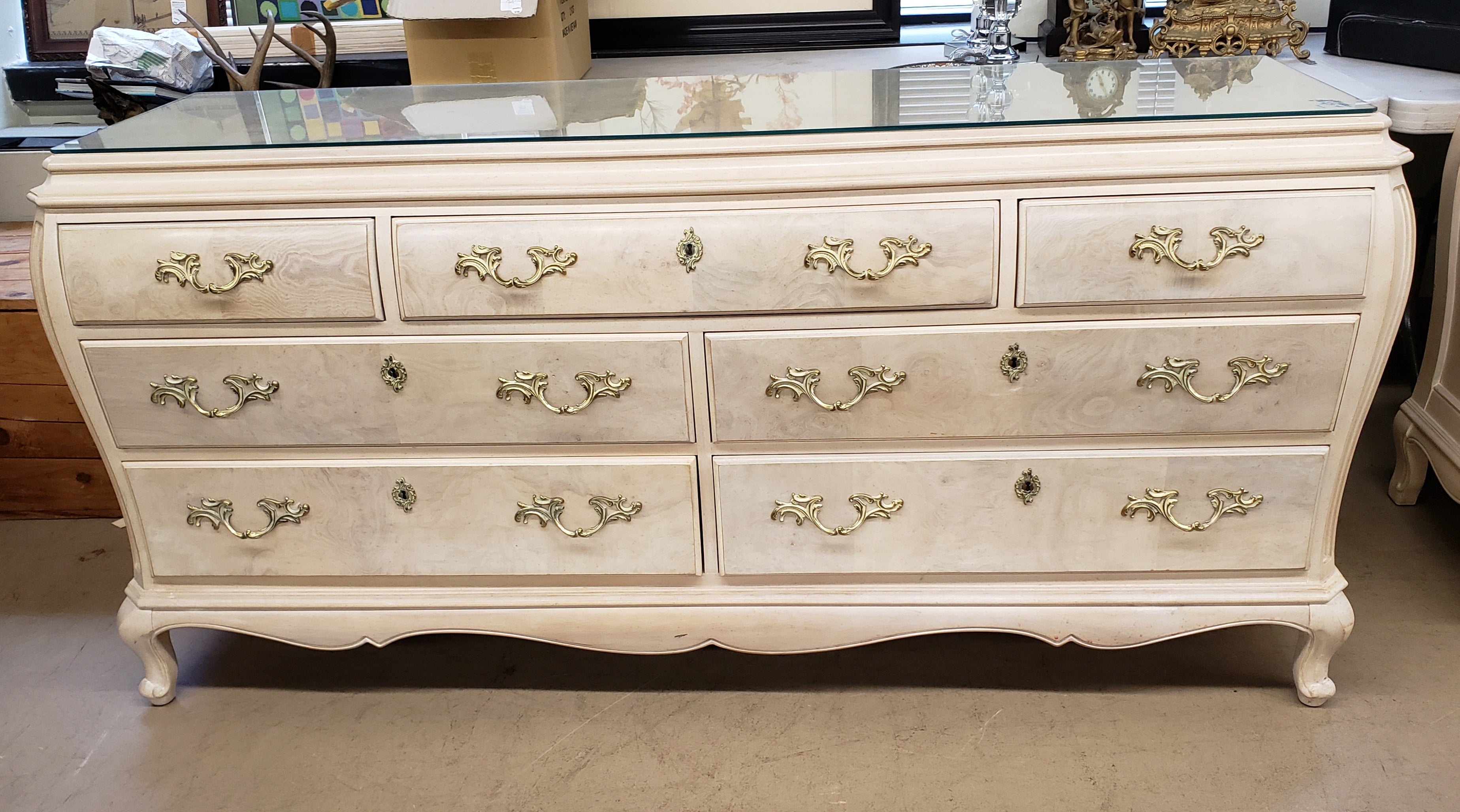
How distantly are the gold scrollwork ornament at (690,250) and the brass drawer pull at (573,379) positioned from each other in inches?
7.2

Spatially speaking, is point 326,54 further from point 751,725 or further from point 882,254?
Answer: point 751,725

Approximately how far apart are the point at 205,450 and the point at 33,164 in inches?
59.5

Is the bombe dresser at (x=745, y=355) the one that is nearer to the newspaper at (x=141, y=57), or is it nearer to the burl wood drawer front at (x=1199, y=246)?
the burl wood drawer front at (x=1199, y=246)

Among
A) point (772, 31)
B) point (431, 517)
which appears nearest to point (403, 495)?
point (431, 517)

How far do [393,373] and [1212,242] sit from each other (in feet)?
3.53

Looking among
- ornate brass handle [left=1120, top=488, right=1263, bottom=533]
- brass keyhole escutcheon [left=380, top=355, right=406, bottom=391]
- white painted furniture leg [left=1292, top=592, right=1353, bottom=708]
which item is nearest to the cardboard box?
brass keyhole escutcheon [left=380, top=355, right=406, bottom=391]

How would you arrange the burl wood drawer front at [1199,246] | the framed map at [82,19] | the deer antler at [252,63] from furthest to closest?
the framed map at [82,19], the deer antler at [252,63], the burl wood drawer front at [1199,246]

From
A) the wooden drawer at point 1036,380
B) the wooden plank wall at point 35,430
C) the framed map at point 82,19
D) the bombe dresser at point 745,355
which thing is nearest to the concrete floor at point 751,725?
the bombe dresser at point 745,355

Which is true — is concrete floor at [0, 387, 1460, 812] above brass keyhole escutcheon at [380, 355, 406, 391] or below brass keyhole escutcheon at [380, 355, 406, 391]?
below

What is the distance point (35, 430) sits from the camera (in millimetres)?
2189

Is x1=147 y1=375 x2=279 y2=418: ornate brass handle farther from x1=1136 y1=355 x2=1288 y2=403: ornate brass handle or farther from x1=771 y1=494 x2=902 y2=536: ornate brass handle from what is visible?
x1=1136 y1=355 x2=1288 y2=403: ornate brass handle

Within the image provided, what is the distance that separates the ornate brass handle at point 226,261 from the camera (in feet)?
4.63

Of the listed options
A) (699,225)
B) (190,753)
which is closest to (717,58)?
(699,225)

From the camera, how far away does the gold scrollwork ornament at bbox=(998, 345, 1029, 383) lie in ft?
4.59
